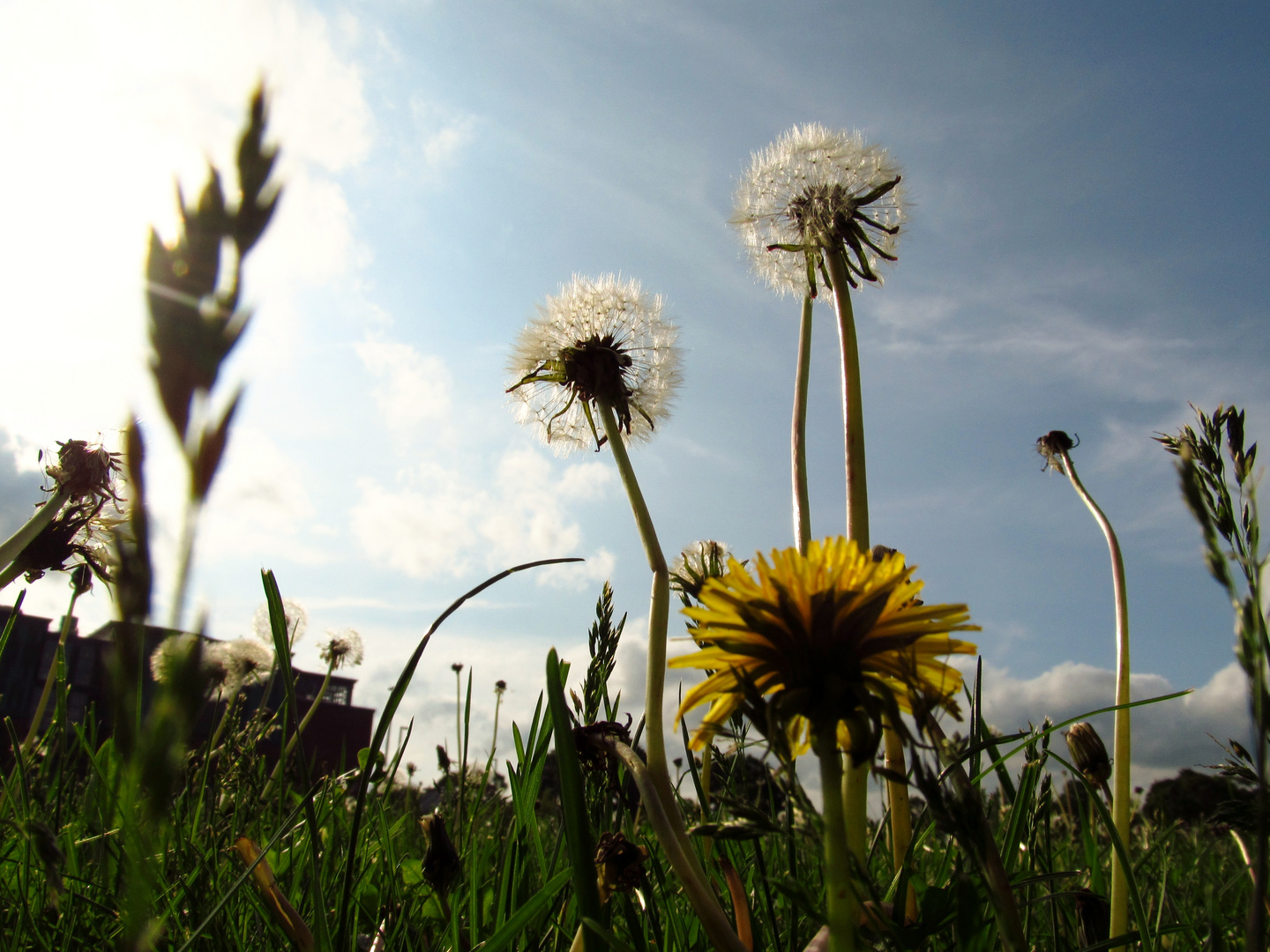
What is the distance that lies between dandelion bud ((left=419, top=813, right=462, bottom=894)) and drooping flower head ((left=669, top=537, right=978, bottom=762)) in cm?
57

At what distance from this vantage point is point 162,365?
0.34 meters

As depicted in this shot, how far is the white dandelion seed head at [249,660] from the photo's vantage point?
196 inches

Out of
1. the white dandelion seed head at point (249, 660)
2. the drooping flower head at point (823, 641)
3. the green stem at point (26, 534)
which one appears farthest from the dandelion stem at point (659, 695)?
the white dandelion seed head at point (249, 660)

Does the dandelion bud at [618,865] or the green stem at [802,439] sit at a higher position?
the green stem at [802,439]

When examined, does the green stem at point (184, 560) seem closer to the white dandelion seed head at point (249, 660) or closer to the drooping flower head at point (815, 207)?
the drooping flower head at point (815, 207)

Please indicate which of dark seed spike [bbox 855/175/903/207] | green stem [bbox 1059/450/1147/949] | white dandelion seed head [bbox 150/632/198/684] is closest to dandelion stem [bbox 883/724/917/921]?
green stem [bbox 1059/450/1147/949]

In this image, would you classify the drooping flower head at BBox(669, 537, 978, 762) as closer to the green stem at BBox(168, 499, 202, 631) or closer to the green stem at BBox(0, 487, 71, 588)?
the green stem at BBox(168, 499, 202, 631)

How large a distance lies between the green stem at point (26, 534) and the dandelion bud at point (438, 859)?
1292 mm

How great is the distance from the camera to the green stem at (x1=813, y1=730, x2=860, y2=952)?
631 mm

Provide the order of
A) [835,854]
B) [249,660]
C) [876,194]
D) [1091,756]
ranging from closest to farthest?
[835,854] → [1091,756] → [876,194] → [249,660]

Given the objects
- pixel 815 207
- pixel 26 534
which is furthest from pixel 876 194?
pixel 26 534

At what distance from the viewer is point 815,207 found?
7.52ft

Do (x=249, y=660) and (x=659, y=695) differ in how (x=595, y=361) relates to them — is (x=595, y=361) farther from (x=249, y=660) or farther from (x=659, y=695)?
(x=249, y=660)

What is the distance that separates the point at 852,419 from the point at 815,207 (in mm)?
1052
